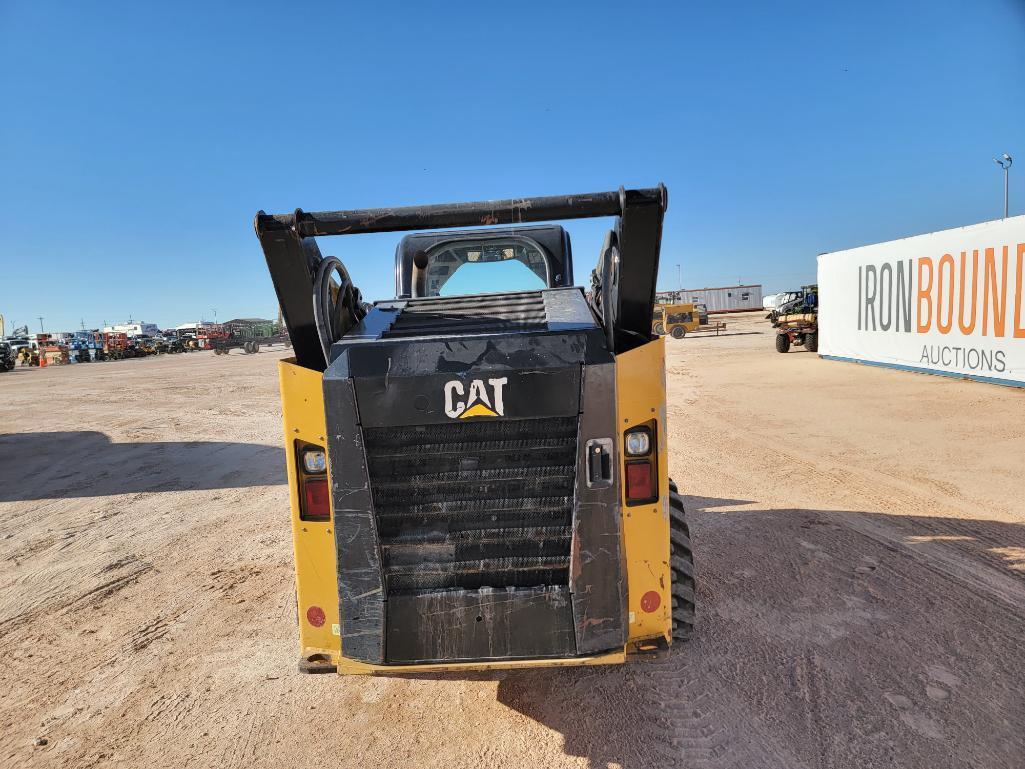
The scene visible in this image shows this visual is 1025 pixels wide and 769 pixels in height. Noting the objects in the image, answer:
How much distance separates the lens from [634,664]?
3078 millimetres

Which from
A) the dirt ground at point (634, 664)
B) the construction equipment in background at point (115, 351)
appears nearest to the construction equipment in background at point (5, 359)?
the construction equipment in background at point (115, 351)

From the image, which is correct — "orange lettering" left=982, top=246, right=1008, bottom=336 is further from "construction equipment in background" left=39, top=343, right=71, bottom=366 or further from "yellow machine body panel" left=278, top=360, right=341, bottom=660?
"construction equipment in background" left=39, top=343, right=71, bottom=366

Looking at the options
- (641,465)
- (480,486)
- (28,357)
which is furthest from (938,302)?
(28,357)

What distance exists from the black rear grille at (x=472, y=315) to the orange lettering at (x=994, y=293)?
1161 centimetres

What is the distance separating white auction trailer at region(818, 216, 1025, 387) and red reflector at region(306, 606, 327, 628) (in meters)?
13.0

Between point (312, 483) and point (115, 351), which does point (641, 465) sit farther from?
point (115, 351)

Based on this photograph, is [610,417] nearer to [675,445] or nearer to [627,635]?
[627,635]

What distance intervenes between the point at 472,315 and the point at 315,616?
164 centimetres

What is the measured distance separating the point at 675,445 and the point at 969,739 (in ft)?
18.9

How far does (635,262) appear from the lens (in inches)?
99.3

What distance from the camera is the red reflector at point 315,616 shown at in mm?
2469

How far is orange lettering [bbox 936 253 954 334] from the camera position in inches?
494

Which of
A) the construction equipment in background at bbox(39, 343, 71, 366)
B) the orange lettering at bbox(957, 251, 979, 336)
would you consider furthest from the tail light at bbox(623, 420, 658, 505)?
the construction equipment in background at bbox(39, 343, 71, 366)

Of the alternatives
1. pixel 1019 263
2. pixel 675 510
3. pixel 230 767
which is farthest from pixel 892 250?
pixel 230 767
